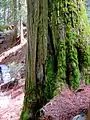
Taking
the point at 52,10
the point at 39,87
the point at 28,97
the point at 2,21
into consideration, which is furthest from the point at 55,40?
the point at 2,21

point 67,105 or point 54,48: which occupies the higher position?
point 54,48

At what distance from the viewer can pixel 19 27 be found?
47.9 feet

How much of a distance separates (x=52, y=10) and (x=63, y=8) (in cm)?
13

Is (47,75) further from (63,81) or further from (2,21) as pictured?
(2,21)

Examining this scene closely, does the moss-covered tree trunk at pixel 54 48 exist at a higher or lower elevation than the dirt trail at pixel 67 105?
higher

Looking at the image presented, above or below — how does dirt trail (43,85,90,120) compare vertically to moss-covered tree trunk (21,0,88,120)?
below

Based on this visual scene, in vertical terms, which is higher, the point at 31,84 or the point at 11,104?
the point at 31,84

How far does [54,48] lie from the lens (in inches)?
123

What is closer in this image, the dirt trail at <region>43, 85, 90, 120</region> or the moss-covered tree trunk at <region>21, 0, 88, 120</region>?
the dirt trail at <region>43, 85, 90, 120</region>

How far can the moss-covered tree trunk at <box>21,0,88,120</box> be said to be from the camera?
308 cm

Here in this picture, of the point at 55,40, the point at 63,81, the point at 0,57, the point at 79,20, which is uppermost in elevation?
the point at 79,20

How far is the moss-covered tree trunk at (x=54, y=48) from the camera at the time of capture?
3084mm

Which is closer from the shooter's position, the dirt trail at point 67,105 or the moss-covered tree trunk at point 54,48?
the dirt trail at point 67,105

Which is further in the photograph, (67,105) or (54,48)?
(54,48)
